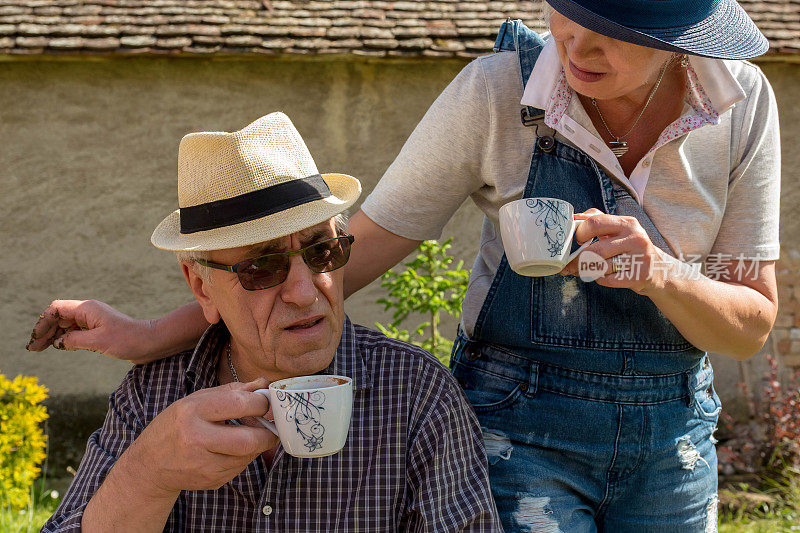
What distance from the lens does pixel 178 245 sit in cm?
250

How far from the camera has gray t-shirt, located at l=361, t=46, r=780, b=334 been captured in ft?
8.07

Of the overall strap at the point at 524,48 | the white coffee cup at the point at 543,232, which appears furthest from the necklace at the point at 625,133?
the white coffee cup at the point at 543,232

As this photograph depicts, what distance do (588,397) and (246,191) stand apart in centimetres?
115

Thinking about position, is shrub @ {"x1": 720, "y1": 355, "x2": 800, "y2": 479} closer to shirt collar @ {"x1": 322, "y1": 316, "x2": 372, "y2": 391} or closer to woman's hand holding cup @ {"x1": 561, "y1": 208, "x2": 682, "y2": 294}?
shirt collar @ {"x1": 322, "y1": 316, "x2": 372, "y2": 391}

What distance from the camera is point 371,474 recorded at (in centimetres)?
251

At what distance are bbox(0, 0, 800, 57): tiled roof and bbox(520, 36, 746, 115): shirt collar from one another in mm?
5383

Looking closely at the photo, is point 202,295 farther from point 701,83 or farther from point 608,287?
point 701,83

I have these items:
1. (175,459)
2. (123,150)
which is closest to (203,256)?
(175,459)

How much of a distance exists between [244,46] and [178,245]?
18.0 feet

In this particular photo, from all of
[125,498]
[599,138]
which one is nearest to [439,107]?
[599,138]

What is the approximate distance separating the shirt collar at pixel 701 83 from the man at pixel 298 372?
633 millimetres

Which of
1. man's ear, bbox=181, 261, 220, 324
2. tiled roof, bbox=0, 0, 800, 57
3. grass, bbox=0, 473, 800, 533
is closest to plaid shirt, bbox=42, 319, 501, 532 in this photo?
man's ear, bbox=181, 261, 220, 324

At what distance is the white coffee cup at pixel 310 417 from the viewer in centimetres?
193

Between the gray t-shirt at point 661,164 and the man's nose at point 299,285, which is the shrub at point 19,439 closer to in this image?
the man's nose at point 299,285
